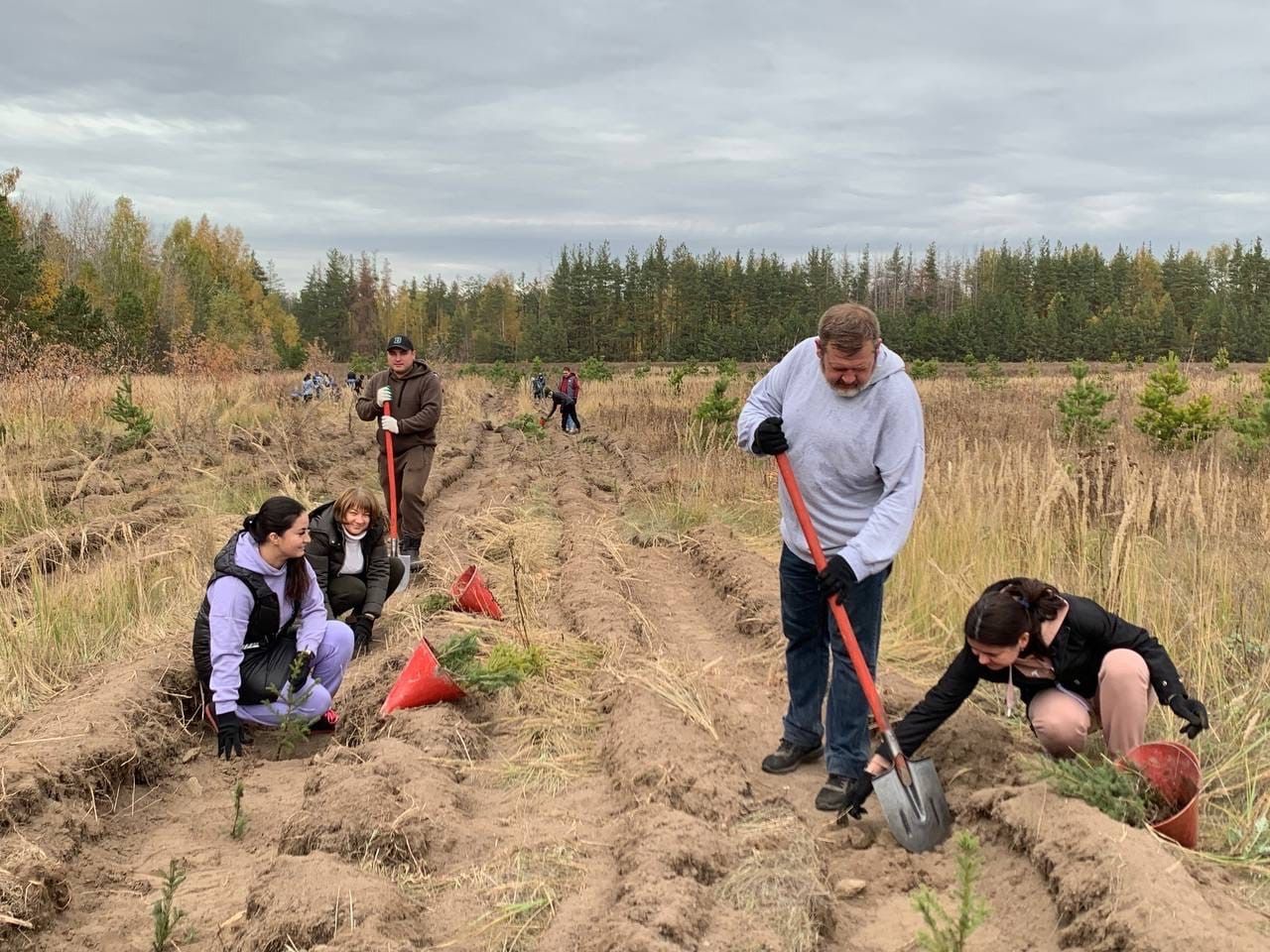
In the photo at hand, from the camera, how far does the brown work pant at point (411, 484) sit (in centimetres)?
811

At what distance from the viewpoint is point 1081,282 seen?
81125 millimetres

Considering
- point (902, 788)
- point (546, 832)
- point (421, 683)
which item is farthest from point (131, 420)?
point (902, 788)

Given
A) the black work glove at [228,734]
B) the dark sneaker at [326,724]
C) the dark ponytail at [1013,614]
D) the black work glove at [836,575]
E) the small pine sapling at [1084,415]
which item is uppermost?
the small pine sapling at [1084,415]

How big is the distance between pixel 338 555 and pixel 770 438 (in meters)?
3.38

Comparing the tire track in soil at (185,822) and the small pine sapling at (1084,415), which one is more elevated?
the small pine sapling at (1084,415)

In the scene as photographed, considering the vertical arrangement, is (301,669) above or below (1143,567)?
below

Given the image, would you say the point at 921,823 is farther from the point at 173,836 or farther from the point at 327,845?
the point at 173,836

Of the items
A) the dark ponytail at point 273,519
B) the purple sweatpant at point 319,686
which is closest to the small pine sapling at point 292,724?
the purple sweatpant at point 319,686

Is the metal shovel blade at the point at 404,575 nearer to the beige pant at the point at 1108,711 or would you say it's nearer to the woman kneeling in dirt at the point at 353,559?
the woman kneeling in dirt at the point at 353,559

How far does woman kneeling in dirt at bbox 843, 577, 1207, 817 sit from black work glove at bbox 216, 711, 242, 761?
8.98 feet

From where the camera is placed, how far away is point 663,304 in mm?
83688

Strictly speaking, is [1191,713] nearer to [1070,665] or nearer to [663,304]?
[1070,665]

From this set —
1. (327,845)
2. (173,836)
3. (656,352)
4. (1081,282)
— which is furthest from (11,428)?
(1081,282)

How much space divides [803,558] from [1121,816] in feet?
4.59
